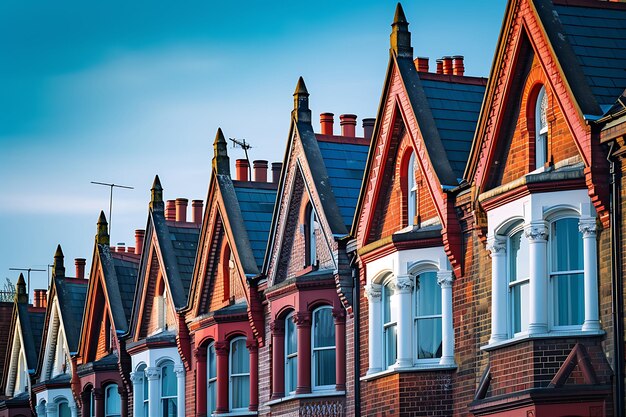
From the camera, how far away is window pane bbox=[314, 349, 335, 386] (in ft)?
125

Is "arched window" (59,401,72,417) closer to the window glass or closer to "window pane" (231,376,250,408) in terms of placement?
"window pane" (231,376,250,408)

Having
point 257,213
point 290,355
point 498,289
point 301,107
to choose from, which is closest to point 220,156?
point 257,213

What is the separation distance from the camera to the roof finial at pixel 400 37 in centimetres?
3519

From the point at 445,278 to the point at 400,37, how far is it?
20.0 ft

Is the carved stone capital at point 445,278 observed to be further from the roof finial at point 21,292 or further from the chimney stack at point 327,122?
the roof finial at point 21,292

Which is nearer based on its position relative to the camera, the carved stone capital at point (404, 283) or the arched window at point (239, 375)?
the carved stone capital at point (404, 283)

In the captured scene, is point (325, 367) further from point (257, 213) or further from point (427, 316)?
point (257, 213)

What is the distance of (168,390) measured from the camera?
47.8 meters

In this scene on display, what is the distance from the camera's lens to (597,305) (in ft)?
90.3

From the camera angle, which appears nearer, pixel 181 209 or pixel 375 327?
pixel 375 327

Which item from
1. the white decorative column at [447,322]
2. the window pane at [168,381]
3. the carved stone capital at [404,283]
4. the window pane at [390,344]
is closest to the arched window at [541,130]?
the white decorative column at [447,322]

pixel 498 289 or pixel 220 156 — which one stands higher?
pixel 220 156

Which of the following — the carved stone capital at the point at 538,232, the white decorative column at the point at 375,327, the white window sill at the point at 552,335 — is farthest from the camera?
the white decorative column at the point at 375,327

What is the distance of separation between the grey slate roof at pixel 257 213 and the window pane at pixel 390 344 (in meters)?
8.59
